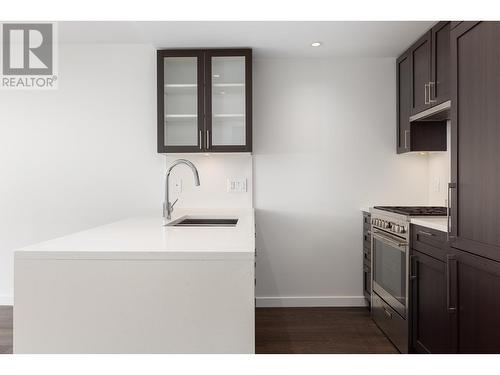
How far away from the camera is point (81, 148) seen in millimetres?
3418

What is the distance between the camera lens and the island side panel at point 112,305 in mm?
1269

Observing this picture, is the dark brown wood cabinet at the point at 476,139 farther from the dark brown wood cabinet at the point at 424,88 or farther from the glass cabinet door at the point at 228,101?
the glass cabinet door at the point at 228,101

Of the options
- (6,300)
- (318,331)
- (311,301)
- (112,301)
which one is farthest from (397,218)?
(6,300)

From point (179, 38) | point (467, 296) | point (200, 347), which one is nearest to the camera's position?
point (200, 347)

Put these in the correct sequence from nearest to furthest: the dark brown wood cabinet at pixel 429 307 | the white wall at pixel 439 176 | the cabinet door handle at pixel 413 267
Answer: the dark brown wood cabinet at pixel 429 307 → the cabinet door handle at pixel 413 267 → the white wall at pixel 439 176

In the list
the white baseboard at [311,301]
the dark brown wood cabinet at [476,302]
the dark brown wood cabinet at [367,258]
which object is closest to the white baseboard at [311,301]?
the white baseboard at [311,301]

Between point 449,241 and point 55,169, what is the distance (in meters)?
3.12

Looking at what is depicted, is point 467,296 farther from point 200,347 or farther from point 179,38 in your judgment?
point 179,38

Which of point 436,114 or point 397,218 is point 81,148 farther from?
point 436,114

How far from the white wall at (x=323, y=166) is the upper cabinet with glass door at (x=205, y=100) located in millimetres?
368

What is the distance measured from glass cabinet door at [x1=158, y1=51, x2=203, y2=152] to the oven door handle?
5.16 feet

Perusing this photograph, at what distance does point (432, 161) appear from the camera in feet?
11.2

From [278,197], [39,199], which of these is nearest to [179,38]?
[278,197]

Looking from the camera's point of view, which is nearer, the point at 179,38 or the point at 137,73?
the point at 179,38
